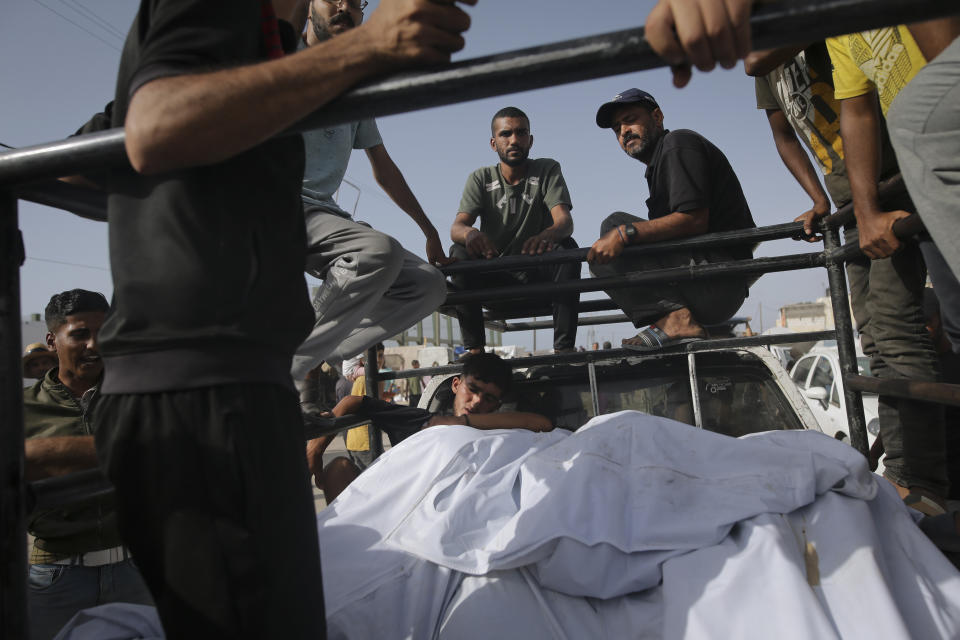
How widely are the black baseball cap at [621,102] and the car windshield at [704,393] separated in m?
1.54

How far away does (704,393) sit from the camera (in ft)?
11.1

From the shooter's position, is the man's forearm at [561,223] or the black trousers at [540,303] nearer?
the black trousers at [540,303]

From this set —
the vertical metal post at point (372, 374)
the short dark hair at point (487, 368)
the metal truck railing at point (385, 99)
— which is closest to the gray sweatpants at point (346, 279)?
the vertical metal post at point (372, 374)

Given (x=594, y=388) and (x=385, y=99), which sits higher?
(x=385, y=99)

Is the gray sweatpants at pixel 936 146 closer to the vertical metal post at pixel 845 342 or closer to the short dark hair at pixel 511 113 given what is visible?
the vertical metal post at pixel 845 342

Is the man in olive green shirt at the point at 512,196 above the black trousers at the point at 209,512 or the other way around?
above

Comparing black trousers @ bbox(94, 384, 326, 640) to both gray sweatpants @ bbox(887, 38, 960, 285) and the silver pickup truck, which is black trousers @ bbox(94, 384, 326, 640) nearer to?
gray sweatpants @ bbox(887, 38, 960, 285)

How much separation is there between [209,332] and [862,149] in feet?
7.11

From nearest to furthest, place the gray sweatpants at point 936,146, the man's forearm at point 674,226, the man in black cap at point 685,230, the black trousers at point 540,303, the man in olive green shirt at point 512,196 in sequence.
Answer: the gray sweatpants at point 936,146 → the man's forearm at point 674,226 → the man in black cap at point 685,230 → the black trousers at point 540,303 → the man in olive green shirt at point 512,196

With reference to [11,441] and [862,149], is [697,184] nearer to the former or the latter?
[862,149]

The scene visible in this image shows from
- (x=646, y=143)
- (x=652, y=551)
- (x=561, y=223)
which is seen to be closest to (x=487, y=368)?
(x=561, y=223)

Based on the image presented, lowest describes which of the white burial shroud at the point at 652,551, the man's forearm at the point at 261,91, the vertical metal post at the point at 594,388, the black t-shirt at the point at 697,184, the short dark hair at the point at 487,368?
the white burial shroud at the point at 652,551

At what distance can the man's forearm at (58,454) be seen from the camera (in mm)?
1600

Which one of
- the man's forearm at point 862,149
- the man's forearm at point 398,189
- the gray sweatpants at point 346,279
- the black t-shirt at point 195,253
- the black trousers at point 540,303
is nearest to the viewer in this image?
the black t-shirt at point 195,253
